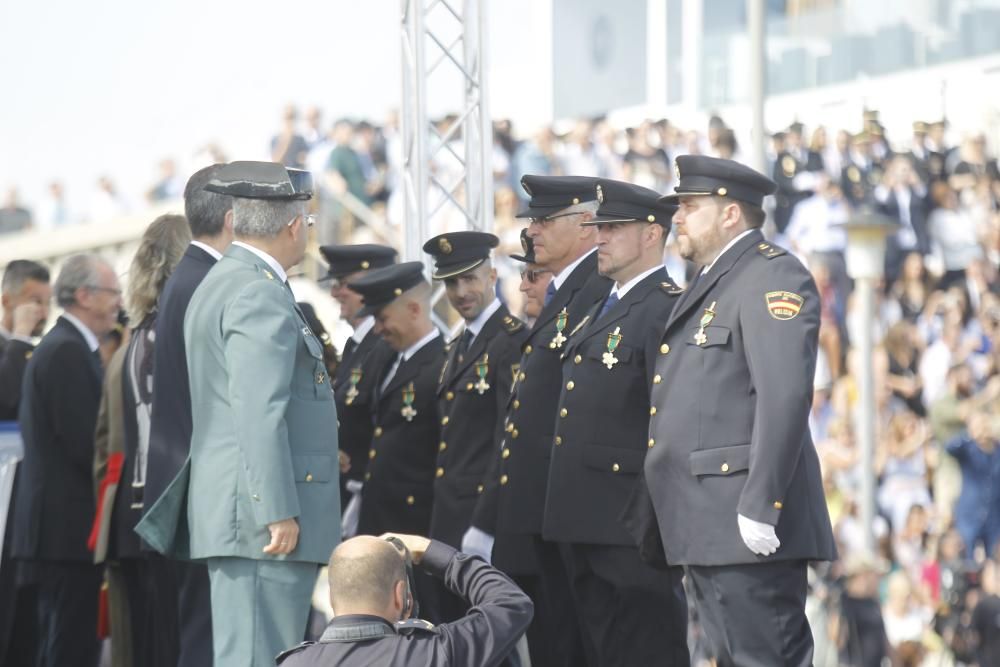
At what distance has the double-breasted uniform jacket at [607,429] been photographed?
20.1 ft

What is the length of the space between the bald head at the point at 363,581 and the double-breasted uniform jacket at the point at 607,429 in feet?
5.93

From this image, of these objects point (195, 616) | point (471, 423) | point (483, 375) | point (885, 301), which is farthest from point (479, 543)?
point (885, 301)

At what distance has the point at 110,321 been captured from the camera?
289 inches

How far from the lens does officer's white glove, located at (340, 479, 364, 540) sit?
8600mm

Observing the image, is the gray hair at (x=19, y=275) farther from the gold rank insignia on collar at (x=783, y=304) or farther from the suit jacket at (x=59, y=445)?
the gold rank insignia on collar at (x=783, y=304)

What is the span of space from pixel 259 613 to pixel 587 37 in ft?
80.5

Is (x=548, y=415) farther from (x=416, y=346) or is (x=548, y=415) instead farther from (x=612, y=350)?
(x=416, y=346)

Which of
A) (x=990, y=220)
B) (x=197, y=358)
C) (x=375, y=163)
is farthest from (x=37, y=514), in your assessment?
(x=990, y=220)

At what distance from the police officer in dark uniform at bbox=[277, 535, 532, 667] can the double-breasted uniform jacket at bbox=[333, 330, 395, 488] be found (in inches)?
158

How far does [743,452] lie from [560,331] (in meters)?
1.48

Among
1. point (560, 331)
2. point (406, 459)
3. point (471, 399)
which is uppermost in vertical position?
point (560, 331)

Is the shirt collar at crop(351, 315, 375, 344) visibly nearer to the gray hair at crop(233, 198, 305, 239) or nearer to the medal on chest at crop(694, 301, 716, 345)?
the gray hair at crop(233, 198, 305, 239)

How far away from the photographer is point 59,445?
7.20m

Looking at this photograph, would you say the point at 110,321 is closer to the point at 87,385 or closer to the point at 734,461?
the point at 87,385
